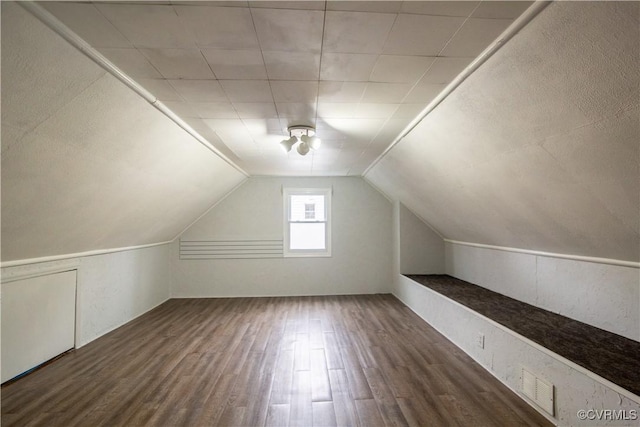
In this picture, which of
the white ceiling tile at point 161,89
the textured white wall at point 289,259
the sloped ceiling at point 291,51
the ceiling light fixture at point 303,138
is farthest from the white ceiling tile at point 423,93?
the textured white wall at point 289,259

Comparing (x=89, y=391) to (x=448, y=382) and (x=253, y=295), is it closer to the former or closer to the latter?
(x=448, y=382)

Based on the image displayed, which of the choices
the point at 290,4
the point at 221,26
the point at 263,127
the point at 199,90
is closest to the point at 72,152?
the point at 199,90

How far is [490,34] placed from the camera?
1.56m

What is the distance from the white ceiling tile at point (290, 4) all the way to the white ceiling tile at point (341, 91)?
700 mm

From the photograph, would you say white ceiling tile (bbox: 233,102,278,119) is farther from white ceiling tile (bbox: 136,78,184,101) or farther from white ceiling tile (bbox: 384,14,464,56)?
white ceiling tile (bbox: 384,14,464,56)

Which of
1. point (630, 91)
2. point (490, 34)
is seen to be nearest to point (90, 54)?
point (490, 34)

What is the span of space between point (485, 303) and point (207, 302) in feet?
13.8

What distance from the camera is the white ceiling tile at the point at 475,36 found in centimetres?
147

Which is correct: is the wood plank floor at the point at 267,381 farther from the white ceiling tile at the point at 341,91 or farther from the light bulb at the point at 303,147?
the white ceiling tile at the point at 341,91

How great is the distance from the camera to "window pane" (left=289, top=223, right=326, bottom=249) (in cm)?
582

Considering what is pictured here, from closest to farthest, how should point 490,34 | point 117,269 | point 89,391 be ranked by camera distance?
point 490,34, point 89,391, point 117,269

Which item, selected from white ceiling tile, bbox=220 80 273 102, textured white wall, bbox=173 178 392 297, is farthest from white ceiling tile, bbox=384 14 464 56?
textured white wall, bbox=173 178 392 297

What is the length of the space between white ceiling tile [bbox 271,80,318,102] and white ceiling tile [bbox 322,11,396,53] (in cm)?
43

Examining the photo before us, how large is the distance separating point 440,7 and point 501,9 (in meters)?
0.26
